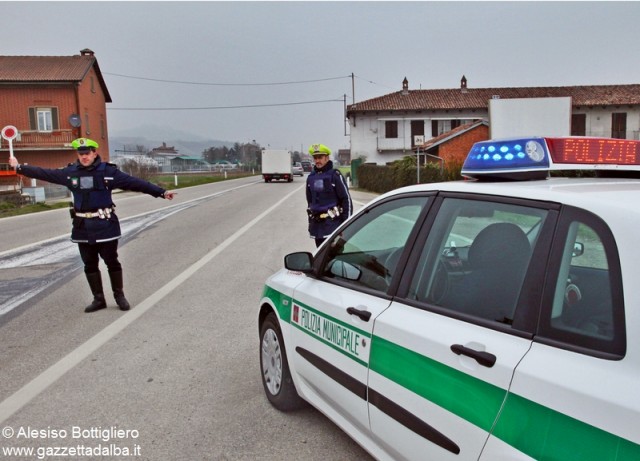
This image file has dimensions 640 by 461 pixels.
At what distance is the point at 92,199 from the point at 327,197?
8.75ft

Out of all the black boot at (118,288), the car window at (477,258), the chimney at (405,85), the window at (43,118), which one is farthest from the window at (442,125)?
the car window at (477,258)

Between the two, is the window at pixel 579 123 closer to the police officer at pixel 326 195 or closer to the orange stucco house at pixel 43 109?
the orange stucco house at pixel 43 109

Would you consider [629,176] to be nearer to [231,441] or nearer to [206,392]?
[231,441]

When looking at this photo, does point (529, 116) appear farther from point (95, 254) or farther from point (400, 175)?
point (95, 254)

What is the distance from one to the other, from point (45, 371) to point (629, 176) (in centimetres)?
420

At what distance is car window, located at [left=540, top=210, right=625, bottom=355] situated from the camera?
5.36 ft

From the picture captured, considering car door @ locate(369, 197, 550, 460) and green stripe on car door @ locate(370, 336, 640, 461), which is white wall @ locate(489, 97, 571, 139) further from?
green stripe on car door @ locate(370, 336, 640, 461)

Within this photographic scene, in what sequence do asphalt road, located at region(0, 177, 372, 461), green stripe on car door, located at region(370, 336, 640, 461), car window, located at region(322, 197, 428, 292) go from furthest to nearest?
asphalt road, located at region(0, 177, 372, 461)
car window, located at region(322, 197, 428, 292)
green stripe on car door, located at region(370, 336, 640, 461)

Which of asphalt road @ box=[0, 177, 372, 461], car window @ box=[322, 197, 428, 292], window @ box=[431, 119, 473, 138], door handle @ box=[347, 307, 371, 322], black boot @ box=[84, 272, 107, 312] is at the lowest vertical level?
asphalt road @ box=[0, 177, 372, 461]

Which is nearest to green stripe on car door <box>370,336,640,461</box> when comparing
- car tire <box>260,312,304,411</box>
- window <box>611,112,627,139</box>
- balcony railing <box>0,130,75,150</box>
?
car tire <box>260,312,304,411</box>

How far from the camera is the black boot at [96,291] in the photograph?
6.09 m

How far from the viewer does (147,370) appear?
4.28 metres

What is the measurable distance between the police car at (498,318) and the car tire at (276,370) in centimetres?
38

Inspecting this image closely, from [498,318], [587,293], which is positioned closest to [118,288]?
[498,318]
